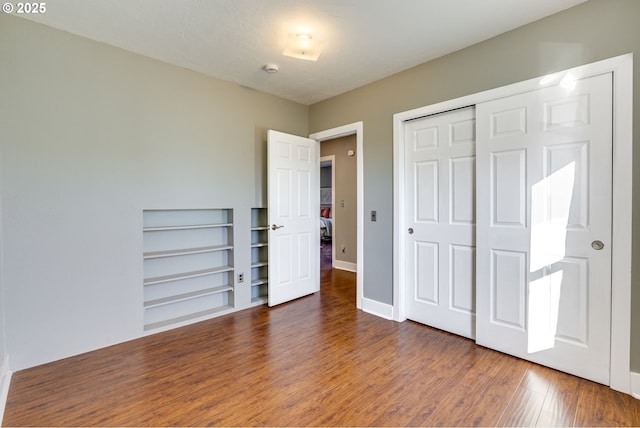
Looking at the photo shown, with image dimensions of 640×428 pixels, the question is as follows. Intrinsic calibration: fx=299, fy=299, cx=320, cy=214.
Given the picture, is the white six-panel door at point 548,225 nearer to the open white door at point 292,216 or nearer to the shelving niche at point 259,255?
the open white door at point 292,216

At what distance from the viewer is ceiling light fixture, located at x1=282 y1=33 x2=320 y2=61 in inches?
93.4

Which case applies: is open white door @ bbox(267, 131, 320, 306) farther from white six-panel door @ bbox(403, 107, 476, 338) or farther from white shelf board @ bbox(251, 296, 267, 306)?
white six-panel door @ bbox(403, 107, 476, 338)

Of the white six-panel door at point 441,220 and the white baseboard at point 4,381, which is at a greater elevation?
the white six-panel door at point 441,220

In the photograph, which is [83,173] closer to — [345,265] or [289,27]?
[289,27]

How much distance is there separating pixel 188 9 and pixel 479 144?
95.5 inches

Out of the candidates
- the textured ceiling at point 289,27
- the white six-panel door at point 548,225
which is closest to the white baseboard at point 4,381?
the textured ceiling at point 289,27

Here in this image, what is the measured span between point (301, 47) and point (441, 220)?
1957 mm

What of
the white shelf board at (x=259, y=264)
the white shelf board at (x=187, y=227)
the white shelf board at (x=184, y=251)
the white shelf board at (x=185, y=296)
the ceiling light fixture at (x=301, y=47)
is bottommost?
the white shelf board at (x=185, y=296)

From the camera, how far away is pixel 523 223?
7.55 ft

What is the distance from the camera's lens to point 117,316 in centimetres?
258

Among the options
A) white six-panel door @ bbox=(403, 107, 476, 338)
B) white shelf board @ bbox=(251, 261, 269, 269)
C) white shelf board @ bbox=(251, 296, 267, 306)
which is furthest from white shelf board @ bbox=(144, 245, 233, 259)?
white six-panel door @ bbox=(403, 107, 476, 338)

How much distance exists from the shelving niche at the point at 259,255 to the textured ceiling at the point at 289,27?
1697mm

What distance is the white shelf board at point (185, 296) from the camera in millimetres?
2828

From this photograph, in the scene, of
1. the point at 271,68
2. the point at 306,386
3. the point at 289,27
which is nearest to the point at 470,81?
the point at 289,27
